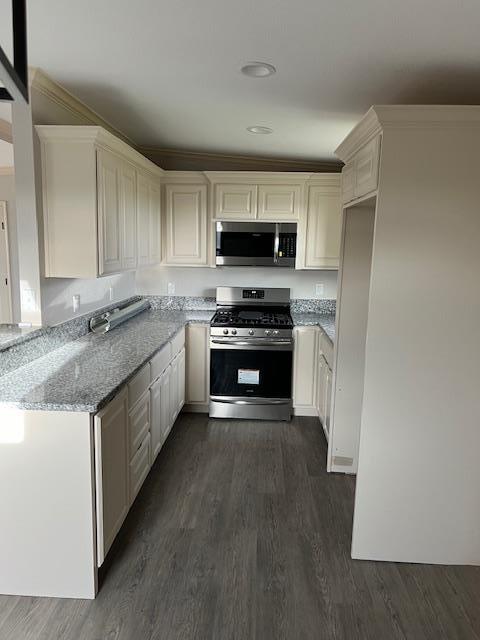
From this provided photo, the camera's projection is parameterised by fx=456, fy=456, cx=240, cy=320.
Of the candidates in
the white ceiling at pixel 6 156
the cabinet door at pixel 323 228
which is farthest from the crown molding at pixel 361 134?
the white ceiling at pixel 6 156

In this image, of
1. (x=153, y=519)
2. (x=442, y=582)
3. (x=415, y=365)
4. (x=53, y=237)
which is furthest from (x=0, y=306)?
(x=442, y=582)

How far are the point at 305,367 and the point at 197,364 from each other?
3.20 feet

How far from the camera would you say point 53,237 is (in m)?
2.63

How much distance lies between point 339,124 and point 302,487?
2.44m

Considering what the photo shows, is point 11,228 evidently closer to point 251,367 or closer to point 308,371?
point 251,367

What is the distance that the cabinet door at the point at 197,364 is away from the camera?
161 inches

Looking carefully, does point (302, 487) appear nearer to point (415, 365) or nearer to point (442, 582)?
point (442, 582)

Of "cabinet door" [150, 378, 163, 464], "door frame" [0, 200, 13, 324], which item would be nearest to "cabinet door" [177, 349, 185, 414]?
"cabinet door" [150, 378, 163, 464]

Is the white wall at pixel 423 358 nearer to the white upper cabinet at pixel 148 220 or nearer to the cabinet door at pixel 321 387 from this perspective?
the cabinet door at pixel 321 387

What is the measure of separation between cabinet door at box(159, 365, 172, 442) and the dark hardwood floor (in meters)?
0.34

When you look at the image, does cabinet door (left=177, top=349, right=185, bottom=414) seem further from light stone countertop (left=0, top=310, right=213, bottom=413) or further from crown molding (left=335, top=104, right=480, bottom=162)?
crown molding (left=335, top=104, right=480, bottom=162)

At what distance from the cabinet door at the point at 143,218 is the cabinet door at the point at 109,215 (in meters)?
0.46

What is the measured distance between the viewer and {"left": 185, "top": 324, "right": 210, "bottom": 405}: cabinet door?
4.08 metres

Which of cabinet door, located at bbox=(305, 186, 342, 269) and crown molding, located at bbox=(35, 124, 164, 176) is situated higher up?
crown molding, located at bbox=(35, 124, 164, 176)
